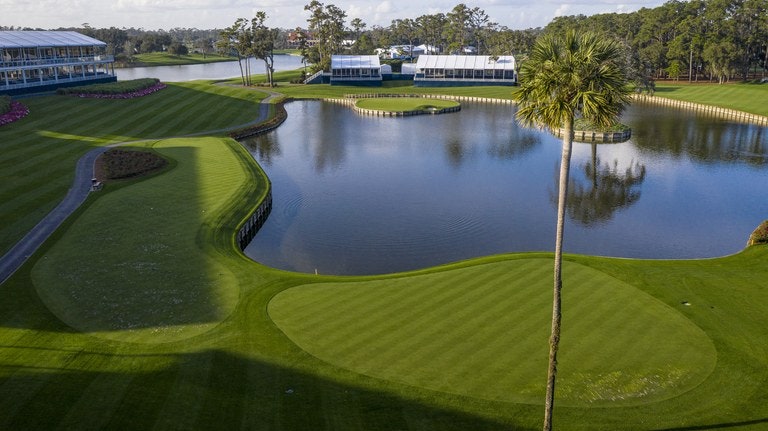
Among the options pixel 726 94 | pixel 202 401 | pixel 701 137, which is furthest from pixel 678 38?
pixel 202 401

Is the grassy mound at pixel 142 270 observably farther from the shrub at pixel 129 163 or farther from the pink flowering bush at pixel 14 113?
→ the pink flowering bush at pixel 14 113

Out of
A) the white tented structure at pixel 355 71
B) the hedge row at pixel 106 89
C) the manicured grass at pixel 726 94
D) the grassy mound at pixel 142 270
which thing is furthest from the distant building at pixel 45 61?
the manicured grass at pixel 726 94

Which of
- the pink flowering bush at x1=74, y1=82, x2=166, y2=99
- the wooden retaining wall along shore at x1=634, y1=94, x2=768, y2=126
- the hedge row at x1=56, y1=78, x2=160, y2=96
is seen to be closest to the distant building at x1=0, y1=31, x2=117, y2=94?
the hedge row at x1=56, y1=78, x2=160, y2=96

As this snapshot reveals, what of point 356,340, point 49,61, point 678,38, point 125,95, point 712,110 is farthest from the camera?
point 678,38

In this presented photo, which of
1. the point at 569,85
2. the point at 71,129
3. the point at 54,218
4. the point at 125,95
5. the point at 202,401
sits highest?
the point at 569,85

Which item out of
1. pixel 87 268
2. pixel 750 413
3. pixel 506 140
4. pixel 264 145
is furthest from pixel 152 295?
pixel 506 140

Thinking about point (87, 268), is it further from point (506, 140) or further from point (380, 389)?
point (506, 140)

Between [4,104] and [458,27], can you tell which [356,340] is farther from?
[458,27]
